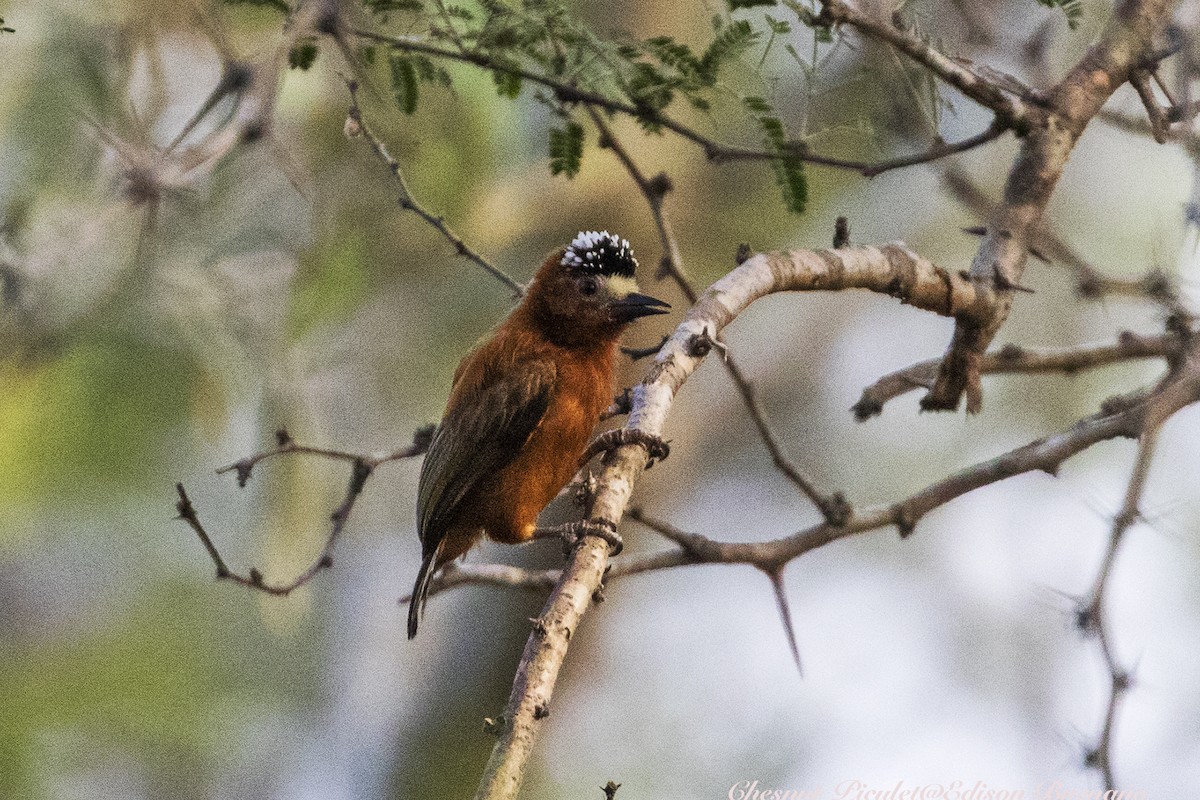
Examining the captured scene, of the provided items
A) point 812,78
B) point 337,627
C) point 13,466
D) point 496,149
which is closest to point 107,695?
point 337,627

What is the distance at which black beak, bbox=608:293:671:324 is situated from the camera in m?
4.82

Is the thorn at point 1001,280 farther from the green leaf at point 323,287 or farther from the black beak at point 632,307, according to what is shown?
the green leaf at point 323,287

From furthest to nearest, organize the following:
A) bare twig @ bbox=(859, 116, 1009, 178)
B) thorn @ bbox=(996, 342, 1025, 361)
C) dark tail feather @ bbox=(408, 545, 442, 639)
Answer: thorn @ bbox=(996, 342, 1025, 361) < dark tail feather @ bbox=(408, 545, 442, 639) < bare twig @ bbox=(859, 116, 1009, 178)

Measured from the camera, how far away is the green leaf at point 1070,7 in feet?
12.0

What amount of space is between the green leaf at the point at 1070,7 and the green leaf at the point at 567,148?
4.73 ft

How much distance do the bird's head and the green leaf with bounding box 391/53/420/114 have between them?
1.36m

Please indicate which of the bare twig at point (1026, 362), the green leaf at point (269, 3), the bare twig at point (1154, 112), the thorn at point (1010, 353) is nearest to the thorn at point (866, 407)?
the bare twig at point (1026, 362)

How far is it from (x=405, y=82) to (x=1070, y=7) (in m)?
1.95

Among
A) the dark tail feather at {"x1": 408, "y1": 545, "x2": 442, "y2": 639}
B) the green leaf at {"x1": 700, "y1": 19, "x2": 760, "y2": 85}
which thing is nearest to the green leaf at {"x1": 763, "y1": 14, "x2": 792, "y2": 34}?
the green leaf at {"x1": 700, "y1": 19, "x2": 760, "y2": 85}

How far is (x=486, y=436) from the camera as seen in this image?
4902 millimetres

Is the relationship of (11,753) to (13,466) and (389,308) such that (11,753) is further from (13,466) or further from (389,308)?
(389,308)

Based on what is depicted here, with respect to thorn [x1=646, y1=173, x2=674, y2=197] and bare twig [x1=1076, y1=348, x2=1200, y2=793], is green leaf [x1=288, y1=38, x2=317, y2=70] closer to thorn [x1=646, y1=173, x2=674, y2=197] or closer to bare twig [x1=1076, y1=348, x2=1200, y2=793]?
thorn [x1=646, y1=173, x2=674, y2=197]

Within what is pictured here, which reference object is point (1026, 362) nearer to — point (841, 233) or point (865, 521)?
point (865, 521)

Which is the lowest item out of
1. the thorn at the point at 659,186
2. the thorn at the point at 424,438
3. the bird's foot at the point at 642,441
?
the bird's foot at the point at 642,441
